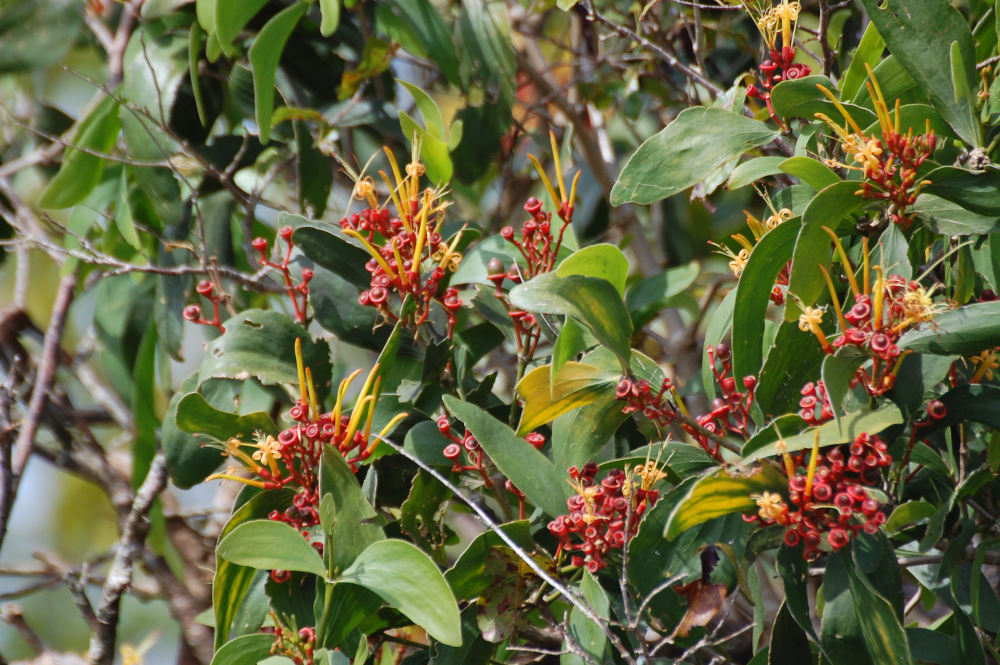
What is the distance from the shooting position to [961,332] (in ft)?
2.60

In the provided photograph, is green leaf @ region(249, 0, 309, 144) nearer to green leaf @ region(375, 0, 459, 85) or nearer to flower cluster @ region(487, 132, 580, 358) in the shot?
green leaf @ region(375, 0, 459, 85)

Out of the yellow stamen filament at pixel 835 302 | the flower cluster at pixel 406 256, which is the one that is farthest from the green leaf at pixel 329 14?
the yellow stamen filament at pixel 835 302

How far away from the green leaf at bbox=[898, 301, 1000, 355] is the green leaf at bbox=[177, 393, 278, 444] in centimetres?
62

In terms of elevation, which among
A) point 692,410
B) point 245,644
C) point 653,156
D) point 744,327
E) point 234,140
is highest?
point 234,140

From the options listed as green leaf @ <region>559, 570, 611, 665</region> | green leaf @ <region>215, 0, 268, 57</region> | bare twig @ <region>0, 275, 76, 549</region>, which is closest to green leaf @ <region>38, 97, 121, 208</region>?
bare twig @ <region>0, 275, 76, 549</region>

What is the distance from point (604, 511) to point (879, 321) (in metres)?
0.30

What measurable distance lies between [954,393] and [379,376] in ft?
1.80

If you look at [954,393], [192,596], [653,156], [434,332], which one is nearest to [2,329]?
[192,596]

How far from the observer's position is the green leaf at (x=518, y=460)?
0.90 meters

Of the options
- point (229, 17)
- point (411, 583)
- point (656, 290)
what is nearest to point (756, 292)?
point (411, 583)

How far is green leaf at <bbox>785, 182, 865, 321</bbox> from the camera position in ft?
2.74

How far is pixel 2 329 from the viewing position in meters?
1.90

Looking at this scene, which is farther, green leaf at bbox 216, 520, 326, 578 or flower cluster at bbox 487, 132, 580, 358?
flower cluster at bbox 487, 132, 580, 358

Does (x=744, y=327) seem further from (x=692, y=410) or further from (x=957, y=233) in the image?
(x=692, y=410)
